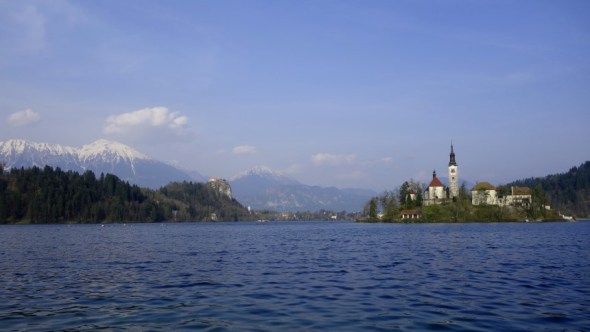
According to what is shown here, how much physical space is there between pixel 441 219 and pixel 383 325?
188430 millimetres

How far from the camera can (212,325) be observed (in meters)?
18.9

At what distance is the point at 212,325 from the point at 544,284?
2073cm

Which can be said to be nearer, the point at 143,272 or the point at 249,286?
the point at 249,286

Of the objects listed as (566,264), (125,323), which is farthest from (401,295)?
(566,264)

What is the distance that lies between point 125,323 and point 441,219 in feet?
627

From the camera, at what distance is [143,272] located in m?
35.7

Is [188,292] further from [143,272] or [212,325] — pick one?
[143,272]

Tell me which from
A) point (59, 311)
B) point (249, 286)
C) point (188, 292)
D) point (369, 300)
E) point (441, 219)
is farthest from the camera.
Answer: point (441, 219)

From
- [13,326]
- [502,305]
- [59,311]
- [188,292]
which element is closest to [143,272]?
[188,292]

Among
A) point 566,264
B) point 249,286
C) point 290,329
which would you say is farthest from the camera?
point 566,264

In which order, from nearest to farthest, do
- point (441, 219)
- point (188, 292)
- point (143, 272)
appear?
point (188, 292) < point (143, 272) < point (441, 219)

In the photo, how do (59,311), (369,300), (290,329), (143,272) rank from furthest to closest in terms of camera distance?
(143,272), (369,300), (59,311), (290,329)

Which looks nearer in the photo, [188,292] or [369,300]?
[369,300]

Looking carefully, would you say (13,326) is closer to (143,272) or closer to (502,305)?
(143,272)
